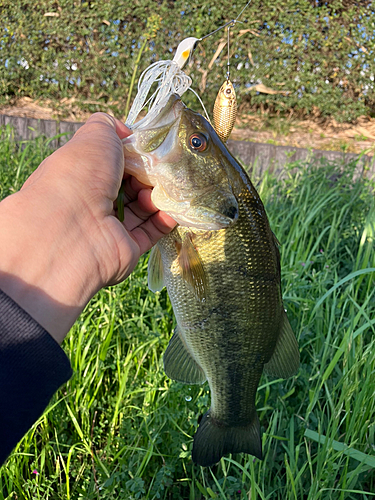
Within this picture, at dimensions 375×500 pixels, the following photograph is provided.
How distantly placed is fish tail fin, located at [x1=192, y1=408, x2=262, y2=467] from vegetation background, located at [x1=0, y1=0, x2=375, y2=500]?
0.13 metres

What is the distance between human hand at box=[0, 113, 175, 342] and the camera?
3.75ft

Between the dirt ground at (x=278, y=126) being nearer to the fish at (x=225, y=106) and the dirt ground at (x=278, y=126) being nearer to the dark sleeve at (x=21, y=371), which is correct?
the fish at (x=225, y=106)

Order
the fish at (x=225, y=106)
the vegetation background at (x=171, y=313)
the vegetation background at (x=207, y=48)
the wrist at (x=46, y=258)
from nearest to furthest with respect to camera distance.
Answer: the wrist at (x=46, y=258) → the fish at (x=225, y=106) → the vegetation background at (x=171, y=313) → the vegetation background at (x=207, y=48)

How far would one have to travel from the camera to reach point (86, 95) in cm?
661

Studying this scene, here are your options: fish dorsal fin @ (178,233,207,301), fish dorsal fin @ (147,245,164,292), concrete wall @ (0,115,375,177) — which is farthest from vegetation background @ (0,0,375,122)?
fish dorsal fin @ (178,233,207,301)

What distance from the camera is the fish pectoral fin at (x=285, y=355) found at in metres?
1.61

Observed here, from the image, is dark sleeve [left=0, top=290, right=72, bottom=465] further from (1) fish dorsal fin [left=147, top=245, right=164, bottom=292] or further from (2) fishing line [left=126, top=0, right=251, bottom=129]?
(2) fishing line [left=126, top=0, right=251, bottom=129]

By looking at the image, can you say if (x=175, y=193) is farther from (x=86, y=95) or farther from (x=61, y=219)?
(x=86, y=95)

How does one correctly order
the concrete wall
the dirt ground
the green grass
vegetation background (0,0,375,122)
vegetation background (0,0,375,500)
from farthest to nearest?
the dirt ground < vegetation background (0,0,375,122) < the concrete wall < vegetation background (0,0,375,500) < the green grass

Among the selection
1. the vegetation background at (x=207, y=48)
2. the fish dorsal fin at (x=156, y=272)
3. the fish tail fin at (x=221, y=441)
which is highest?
the vegetation background at (x=207, y=48)

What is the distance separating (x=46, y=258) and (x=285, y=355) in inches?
37.3

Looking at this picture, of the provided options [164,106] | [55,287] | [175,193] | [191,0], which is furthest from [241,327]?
[191,0]

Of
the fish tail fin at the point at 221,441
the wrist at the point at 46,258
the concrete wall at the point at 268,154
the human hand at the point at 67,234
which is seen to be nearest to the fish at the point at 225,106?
the human hand at the point at 67,234

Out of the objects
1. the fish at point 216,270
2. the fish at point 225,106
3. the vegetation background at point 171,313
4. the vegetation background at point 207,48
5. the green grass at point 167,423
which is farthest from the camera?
the vegetation background at point 207,48
